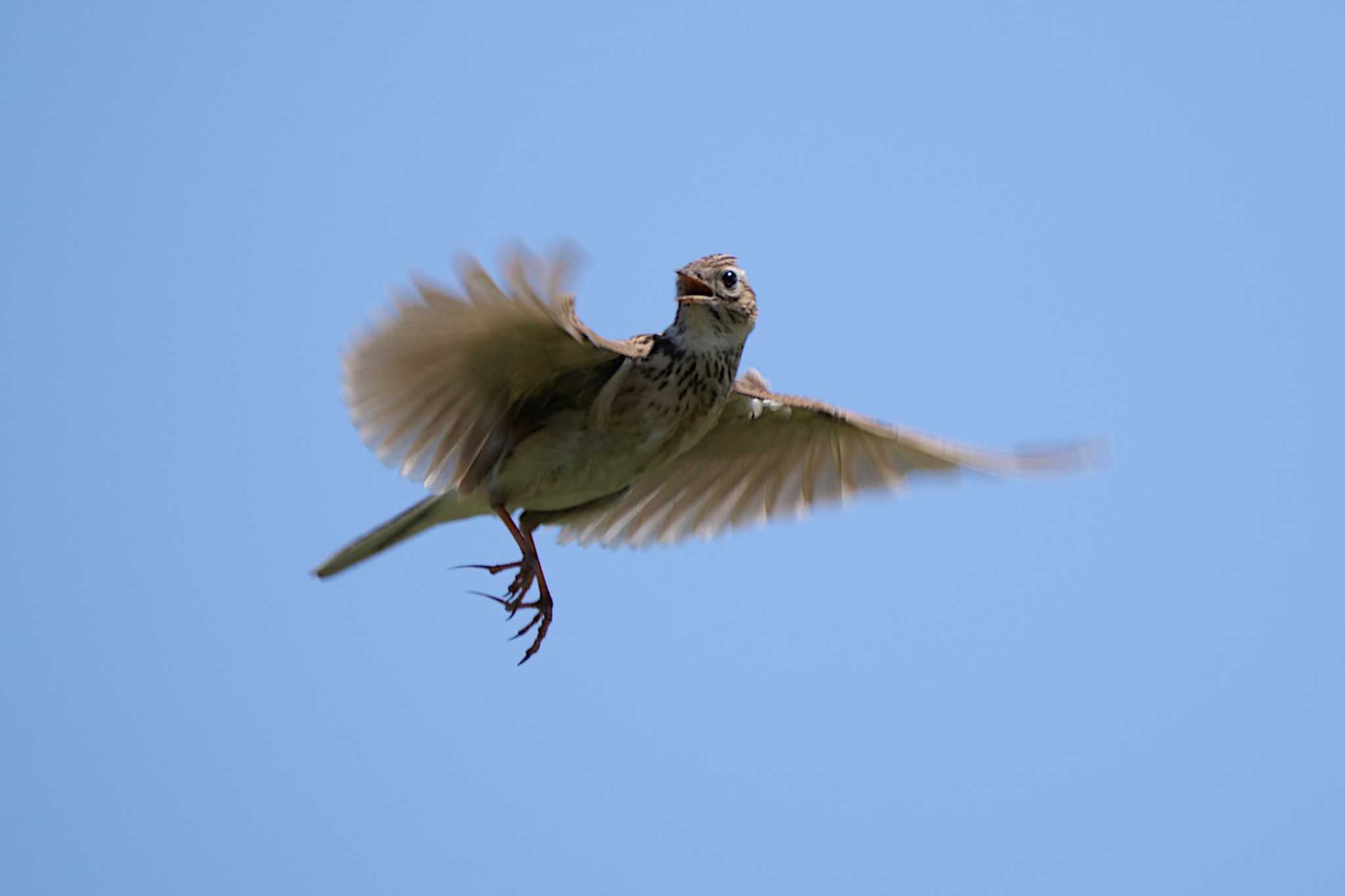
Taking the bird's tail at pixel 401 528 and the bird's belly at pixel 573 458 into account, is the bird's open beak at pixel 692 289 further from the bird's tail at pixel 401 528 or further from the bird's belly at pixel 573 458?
the bird's tail at pixel 401 528

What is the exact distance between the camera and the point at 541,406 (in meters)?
8.36

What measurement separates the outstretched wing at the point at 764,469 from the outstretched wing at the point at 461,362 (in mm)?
1028

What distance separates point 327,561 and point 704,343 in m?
2.30

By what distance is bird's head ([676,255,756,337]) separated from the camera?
8117 mm

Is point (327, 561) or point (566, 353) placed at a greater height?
point (566, 353)

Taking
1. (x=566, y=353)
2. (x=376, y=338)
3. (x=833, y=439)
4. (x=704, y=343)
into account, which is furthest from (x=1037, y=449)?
(x=376, y=338)

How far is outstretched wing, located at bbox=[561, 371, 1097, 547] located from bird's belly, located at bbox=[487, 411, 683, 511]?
761mm

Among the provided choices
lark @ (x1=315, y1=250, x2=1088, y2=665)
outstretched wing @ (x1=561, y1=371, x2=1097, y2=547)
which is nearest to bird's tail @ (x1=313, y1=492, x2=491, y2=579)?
lark @ (x1=315, y1=250, x2=1088, y2=665)

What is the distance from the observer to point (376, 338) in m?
7.68

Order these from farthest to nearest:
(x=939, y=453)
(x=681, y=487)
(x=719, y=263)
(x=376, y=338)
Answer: (x=681, y=487), (x=939, y=453), (x=719, y=263), (x=376, y=338)

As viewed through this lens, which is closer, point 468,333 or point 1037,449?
point 468,333

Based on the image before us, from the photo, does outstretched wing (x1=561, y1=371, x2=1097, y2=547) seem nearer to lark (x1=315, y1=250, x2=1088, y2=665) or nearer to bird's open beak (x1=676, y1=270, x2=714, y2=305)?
lark (x1=315, y1=250, x2=1088, y2=665)

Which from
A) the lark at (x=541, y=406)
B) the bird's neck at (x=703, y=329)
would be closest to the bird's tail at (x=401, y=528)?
the lark at (x=541, y=406)

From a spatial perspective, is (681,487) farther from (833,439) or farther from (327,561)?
(327,561)
